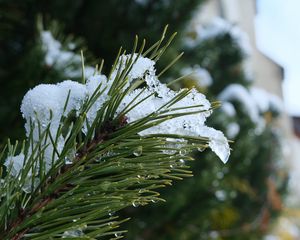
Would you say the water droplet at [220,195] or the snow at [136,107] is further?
the water droplet at [220,195]

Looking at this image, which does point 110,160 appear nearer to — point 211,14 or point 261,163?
point 261,163

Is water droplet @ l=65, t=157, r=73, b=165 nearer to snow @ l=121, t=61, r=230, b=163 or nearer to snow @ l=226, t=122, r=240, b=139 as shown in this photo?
snow @ l=121, t=61, r=230, b=163


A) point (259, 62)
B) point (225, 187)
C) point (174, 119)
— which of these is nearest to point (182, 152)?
point (174, 119)

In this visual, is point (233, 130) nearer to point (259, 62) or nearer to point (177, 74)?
point (177, 74)

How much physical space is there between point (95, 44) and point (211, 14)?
4.60 meters

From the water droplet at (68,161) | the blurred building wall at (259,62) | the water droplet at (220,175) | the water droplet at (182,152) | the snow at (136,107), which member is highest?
the blurred building wall at (259,62)

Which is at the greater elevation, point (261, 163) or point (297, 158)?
point (297, 158)

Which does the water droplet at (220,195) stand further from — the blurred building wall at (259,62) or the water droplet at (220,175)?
the blurred building wall at (259,62)

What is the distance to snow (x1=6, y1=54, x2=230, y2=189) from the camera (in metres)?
0.58

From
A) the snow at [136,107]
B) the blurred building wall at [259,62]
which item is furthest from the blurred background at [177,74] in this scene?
the blurred building wall at [259,62]

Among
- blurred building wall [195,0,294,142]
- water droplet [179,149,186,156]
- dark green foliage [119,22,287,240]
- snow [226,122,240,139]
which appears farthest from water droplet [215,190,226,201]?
blurred building wall [195,0,294,142]

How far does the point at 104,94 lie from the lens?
1.94ft

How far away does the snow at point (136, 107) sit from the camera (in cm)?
58

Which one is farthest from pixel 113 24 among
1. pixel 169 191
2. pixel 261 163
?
pixel 261 163
